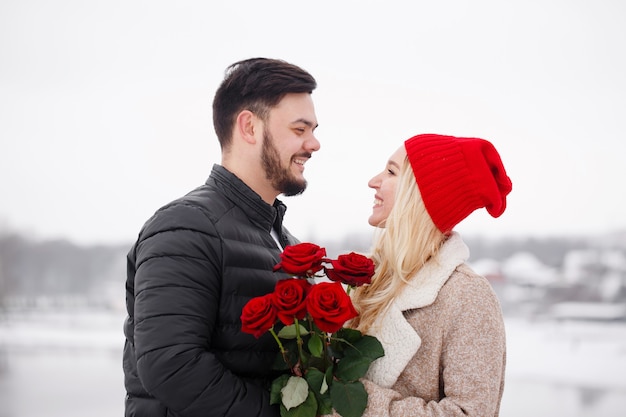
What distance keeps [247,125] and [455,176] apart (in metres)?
0.56

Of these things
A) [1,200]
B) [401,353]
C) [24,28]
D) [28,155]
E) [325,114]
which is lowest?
[401,353]

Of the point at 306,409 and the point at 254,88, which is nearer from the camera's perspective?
the point at 306,409

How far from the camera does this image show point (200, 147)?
129 inches

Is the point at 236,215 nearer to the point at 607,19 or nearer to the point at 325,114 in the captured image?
the point at 325,114

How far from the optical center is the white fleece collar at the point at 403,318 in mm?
1350

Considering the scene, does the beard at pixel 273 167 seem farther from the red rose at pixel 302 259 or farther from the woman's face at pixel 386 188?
the red rose at pixel 302 259

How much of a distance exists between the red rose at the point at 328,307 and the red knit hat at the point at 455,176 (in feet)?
1.22

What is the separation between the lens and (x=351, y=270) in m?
1.26

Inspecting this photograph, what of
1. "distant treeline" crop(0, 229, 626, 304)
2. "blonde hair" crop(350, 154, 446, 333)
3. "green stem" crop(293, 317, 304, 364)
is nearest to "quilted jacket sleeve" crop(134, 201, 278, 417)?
"green stem" crop(293, 317, 304, 364)

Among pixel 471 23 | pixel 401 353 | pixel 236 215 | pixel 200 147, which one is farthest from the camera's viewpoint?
pixel 471 23

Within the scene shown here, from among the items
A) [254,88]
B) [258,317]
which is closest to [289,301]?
[258,317]

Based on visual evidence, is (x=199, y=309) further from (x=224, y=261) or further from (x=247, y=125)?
(x=247, y=125)

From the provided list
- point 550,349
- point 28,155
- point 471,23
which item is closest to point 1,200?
point 28,155

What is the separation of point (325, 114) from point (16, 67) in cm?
193
